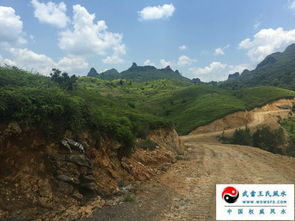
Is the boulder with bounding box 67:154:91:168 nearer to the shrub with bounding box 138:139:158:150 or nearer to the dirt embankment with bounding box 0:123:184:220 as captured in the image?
the dirt embankment with bounding box 0:123:184:220

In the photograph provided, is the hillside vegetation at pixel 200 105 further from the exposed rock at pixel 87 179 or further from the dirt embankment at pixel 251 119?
the exposed rock at pixel 87 179

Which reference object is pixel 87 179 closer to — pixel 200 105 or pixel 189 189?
pixel 189 189

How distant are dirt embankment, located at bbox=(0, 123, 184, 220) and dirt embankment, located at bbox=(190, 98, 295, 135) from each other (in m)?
50.6

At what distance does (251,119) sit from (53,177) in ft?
230

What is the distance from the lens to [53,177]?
1007 cm

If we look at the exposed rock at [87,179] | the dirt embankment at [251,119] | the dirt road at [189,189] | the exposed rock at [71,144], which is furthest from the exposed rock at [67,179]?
the dirt embankment at [251,119]

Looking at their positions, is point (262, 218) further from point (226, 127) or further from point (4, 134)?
point (226, 127)

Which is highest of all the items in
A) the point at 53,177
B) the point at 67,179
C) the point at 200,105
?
the point at 200,105

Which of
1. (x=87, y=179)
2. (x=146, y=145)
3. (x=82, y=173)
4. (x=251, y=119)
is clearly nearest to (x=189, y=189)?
(x=87, y=179)

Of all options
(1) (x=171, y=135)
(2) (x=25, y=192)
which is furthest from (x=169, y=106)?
(2) (x=25, y=192)

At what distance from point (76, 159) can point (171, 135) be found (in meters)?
19.0

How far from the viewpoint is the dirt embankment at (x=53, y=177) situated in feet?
28.9

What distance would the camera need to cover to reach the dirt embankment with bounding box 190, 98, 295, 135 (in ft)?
204

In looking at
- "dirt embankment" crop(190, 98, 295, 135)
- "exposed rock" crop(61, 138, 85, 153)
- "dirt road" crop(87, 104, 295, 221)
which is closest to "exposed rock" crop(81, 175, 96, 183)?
"exposed rock" crop(61, 138, 85, 153)
